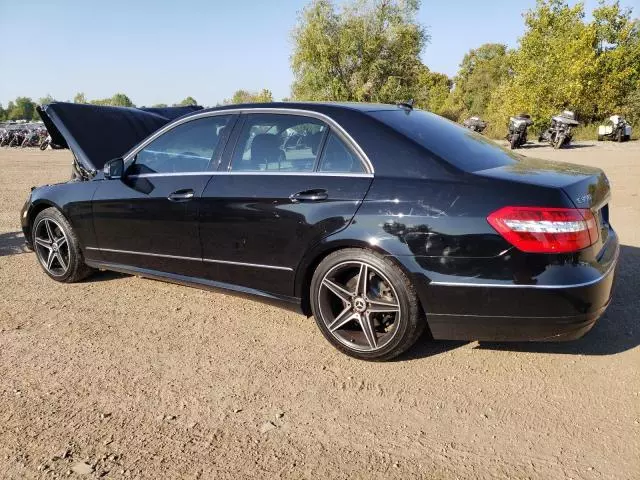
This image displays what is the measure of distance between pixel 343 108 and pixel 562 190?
1507 mm

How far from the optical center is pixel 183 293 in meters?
4.85

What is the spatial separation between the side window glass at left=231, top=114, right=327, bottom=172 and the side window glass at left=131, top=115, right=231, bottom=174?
28cm

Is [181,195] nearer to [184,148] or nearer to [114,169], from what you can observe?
[184,148]

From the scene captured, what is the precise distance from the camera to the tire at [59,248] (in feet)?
16.5

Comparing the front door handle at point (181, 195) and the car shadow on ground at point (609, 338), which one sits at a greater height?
the front door handle at point (181, 195)

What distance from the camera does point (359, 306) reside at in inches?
135

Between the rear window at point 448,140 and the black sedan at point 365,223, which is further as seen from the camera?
the rear window at point 448,140

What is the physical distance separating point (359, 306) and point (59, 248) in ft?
10.6

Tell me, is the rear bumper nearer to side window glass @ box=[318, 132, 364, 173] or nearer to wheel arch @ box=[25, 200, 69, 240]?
side window glass @ box=[318, 132, 364, 173]

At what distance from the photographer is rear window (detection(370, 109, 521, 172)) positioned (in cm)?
335

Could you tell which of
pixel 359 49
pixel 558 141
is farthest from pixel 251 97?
pixel 558 141

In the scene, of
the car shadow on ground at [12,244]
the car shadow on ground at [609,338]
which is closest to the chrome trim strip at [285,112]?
the car shadow on ground at [609,338]

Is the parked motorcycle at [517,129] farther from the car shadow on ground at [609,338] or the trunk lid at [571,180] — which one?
the trunk lid at [571,180]

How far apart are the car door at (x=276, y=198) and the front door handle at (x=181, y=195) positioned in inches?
5.9
